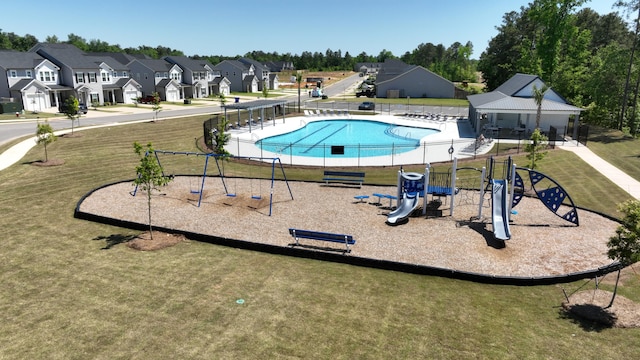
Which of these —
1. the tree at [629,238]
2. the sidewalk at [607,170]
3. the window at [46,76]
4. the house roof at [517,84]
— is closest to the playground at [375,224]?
the tree at [629,238]

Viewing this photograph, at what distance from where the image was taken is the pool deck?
34.2 metres

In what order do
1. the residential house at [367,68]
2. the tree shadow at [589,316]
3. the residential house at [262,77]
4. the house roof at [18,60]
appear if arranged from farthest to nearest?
the residential house at [367,68], the residential house at [262,77], the house roof at [18,60], the tree shadow at [589,316]

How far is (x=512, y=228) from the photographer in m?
18.8

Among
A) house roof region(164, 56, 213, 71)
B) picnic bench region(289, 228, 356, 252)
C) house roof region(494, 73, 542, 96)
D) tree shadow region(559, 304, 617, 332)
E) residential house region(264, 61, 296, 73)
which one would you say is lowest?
tree shadow region(559, 304, 617, 332)

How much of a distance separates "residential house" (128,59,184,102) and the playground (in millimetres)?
56557

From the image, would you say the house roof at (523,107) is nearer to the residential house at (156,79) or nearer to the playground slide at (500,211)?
the playground slide at (500,211)

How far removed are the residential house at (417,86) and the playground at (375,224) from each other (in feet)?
228

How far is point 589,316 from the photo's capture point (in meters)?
11.8

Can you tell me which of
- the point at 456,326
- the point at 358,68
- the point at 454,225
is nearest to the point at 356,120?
the point at 454,225

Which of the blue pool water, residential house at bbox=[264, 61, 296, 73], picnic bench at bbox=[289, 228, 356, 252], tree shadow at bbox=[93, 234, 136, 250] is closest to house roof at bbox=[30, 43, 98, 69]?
the blue pool water

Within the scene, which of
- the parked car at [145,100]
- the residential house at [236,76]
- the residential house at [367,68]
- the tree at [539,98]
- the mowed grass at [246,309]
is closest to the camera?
the mowed grass at [246,309]

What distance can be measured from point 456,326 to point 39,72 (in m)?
68.4

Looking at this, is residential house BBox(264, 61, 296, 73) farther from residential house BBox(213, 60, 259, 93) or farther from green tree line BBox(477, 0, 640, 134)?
green tree line BBox(477, 0, 640, 134)

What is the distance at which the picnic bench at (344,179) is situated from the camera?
82.9 feet
